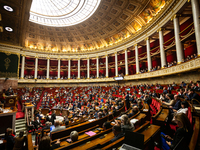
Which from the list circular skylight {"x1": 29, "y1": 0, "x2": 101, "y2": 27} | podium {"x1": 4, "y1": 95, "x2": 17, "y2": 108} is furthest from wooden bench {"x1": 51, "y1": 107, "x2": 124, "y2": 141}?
circular skylight {"x1": 29, "y1": 0, "x2": 101, "y2": 27}

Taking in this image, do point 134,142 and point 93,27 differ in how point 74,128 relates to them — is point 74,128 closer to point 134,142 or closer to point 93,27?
point 134,142

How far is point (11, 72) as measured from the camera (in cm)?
1817

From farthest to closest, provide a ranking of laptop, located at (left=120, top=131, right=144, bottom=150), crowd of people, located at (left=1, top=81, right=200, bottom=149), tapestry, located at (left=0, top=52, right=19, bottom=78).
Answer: tapestry, located at (left=0, top=52, right=19, bottom=78), crowd of people, located at (left=1, top=81, right=200, bottom=149), laptop, located at (left=120, top=131, right=144, bottom=150)

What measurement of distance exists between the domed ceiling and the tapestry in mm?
6671

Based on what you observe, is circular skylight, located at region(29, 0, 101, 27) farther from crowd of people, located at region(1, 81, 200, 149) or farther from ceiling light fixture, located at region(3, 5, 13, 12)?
crowd of people, located at region(1, 81, 200, 149)

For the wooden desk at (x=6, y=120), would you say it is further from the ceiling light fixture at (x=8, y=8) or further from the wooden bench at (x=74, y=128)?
the ceiling light fixture at (x=8, y=8)

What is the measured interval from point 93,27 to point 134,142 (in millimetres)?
23616

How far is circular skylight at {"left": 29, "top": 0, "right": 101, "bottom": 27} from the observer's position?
64.7 ft

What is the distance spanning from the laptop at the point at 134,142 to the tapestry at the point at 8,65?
898 inches

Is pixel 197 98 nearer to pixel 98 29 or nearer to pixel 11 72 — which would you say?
pixel 98 29

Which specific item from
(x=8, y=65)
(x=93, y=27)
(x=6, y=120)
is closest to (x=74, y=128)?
(x=6, y=120)

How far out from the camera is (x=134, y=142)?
1945mm

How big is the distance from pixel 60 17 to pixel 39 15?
13.5 feet

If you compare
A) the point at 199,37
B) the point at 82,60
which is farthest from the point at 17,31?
the point at 82,60
